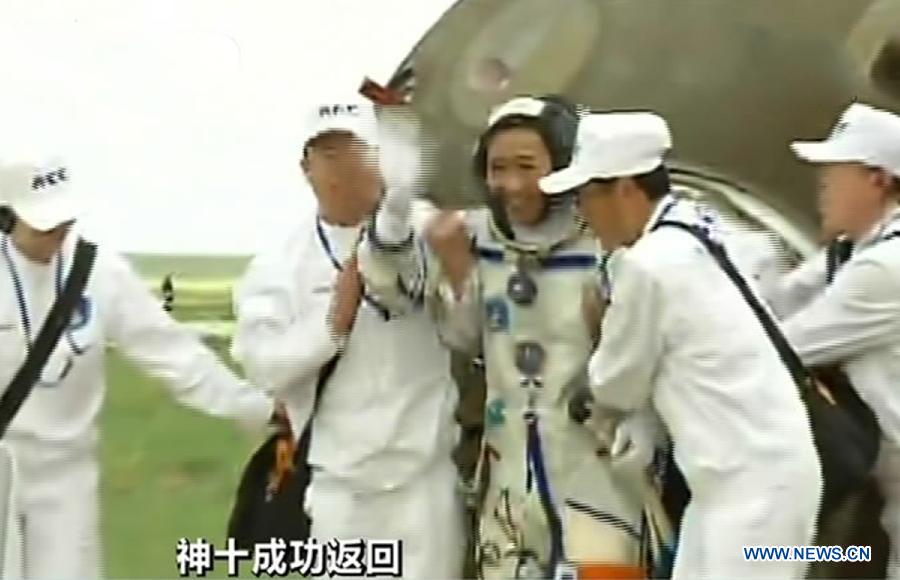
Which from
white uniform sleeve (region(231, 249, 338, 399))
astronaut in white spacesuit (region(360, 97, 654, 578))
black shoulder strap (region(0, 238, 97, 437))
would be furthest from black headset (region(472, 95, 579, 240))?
black shoulder strap (region(0, 238, 97, 437))

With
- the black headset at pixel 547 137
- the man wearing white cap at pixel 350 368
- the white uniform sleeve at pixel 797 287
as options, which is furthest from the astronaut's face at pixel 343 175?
the white uniform sleeve at pixel 797 287

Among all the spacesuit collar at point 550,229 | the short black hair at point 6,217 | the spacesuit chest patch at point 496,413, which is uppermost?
the short black hair at point 6,217

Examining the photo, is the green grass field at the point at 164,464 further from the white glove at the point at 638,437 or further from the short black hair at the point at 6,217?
the white glove at the point at 638,437

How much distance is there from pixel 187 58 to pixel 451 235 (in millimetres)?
376

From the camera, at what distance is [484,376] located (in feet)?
6.53

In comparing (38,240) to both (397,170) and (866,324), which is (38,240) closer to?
(397,170)

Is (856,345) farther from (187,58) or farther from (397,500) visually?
(187,58)

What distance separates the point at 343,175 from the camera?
195 cm

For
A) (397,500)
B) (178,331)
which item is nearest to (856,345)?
(397,500)

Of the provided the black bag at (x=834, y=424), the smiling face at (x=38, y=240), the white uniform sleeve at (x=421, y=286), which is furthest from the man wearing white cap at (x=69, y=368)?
the black bag at (x=834, y=424)

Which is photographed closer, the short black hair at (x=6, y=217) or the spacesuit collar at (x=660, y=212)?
the spacesuit collar at (x=660, y=212)

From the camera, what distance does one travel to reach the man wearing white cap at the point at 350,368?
6.40ft

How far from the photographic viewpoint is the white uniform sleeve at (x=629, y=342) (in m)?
1.80

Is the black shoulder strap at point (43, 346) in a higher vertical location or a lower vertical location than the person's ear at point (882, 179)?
lower
